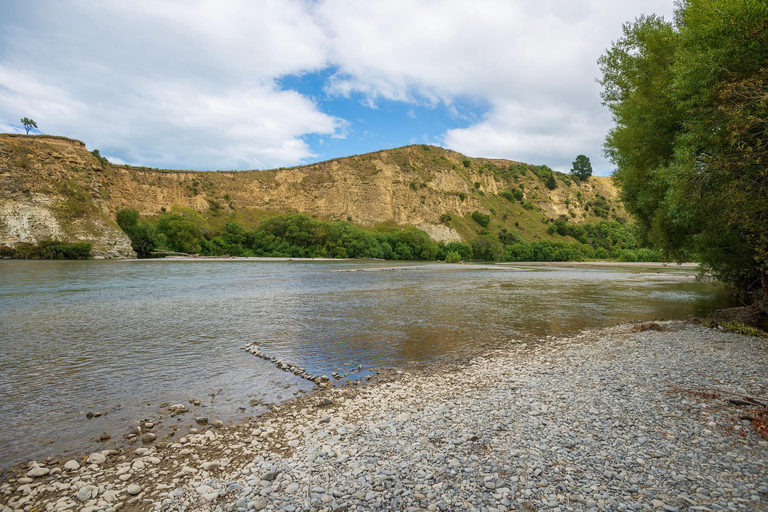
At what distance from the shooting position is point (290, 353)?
40.2 ft

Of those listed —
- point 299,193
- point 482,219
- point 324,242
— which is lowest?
point 324,242

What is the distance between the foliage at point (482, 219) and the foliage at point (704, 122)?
378 feet

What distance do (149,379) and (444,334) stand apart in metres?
10.6

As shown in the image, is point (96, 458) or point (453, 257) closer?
point (96, 458)

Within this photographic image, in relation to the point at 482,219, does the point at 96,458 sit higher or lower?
lower

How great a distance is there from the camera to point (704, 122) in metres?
8.77

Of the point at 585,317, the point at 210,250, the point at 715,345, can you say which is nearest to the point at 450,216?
the point at 210,250

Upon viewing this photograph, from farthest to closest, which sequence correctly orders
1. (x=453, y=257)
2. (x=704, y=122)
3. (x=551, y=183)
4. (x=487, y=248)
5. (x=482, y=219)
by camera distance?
(x=551, y=183)
(x=482, y=219)
(x=487, y=248)
(x=453, y=257)
(x=704, y=122)

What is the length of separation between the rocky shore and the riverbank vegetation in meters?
87.9

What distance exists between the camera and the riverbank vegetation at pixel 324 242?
288ft

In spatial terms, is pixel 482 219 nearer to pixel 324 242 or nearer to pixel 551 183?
pixel 551 183

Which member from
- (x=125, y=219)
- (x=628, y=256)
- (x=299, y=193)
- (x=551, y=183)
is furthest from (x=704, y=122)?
(x=551, y=183)

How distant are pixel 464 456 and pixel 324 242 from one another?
97.4 m

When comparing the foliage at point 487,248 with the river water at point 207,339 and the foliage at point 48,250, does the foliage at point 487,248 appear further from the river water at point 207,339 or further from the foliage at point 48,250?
the foliage at point 48,250
